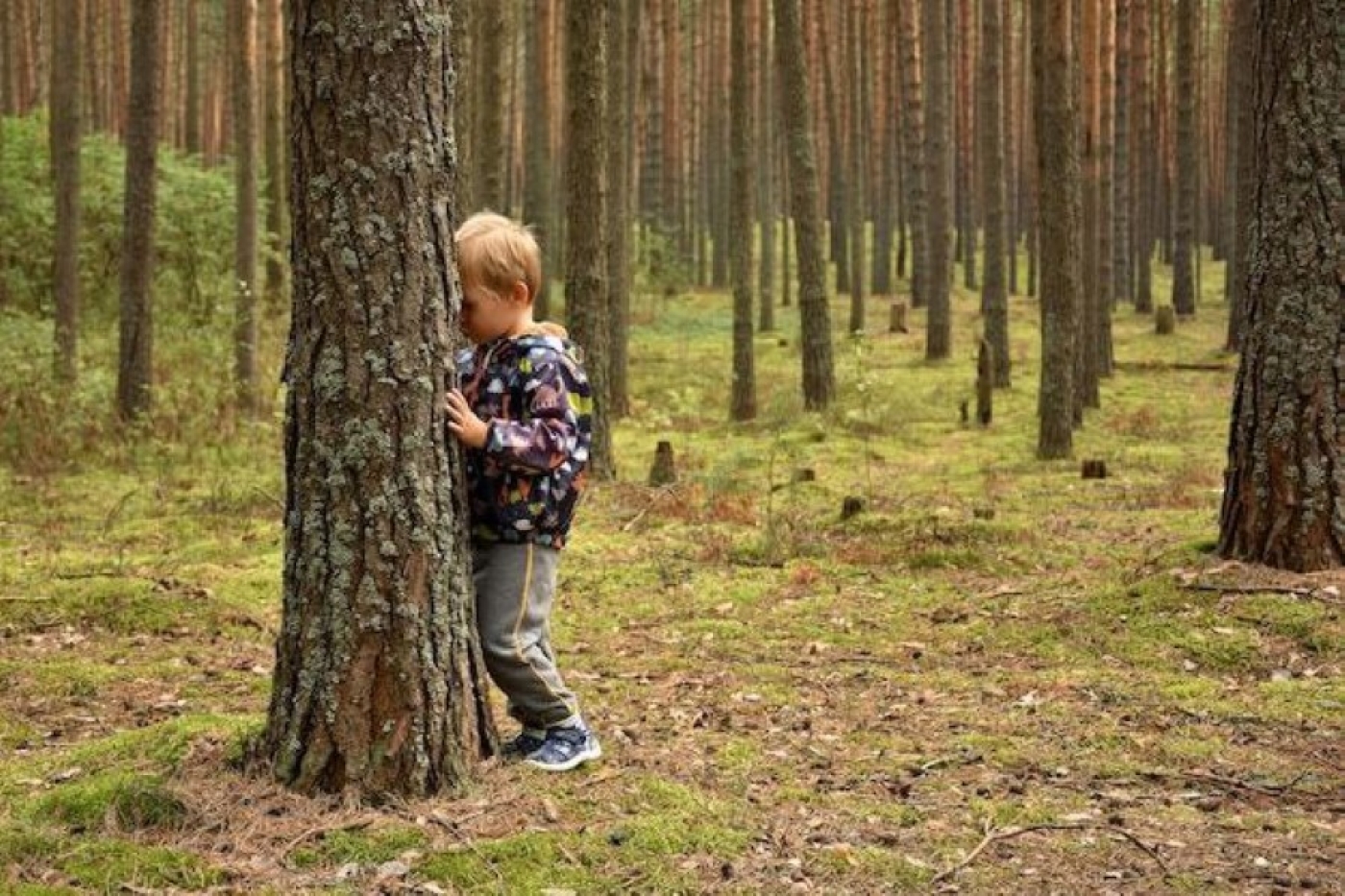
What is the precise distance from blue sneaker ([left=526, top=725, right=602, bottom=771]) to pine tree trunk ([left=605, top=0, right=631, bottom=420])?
36.9 feet

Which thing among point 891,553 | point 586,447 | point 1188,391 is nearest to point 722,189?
point 1188,391

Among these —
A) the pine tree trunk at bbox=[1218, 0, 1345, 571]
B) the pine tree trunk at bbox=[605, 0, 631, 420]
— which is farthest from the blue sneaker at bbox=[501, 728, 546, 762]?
the pine tree trunk at bbox=[605, 0, 631, 420]

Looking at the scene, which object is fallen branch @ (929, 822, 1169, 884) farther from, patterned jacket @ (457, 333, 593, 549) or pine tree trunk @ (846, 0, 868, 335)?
pine tree trunk @ (846, 0, 868, 335)

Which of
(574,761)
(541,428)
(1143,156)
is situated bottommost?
(574,761)

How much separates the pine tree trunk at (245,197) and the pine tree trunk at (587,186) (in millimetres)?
4711

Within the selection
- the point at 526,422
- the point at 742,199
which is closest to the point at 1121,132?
the point at 742,199

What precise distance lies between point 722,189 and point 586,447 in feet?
104

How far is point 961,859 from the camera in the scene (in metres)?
3.72

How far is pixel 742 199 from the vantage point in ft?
53.5

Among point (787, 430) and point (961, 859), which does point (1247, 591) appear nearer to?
point (961, 859)

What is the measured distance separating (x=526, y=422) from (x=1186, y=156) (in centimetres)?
2292

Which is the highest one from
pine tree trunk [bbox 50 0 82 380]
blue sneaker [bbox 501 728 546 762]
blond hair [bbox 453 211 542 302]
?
pine tree trunk [bbox 50 0 82 380]

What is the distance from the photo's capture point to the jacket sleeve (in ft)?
12.8

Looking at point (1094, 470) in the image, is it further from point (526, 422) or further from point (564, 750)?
point (526, 422)
